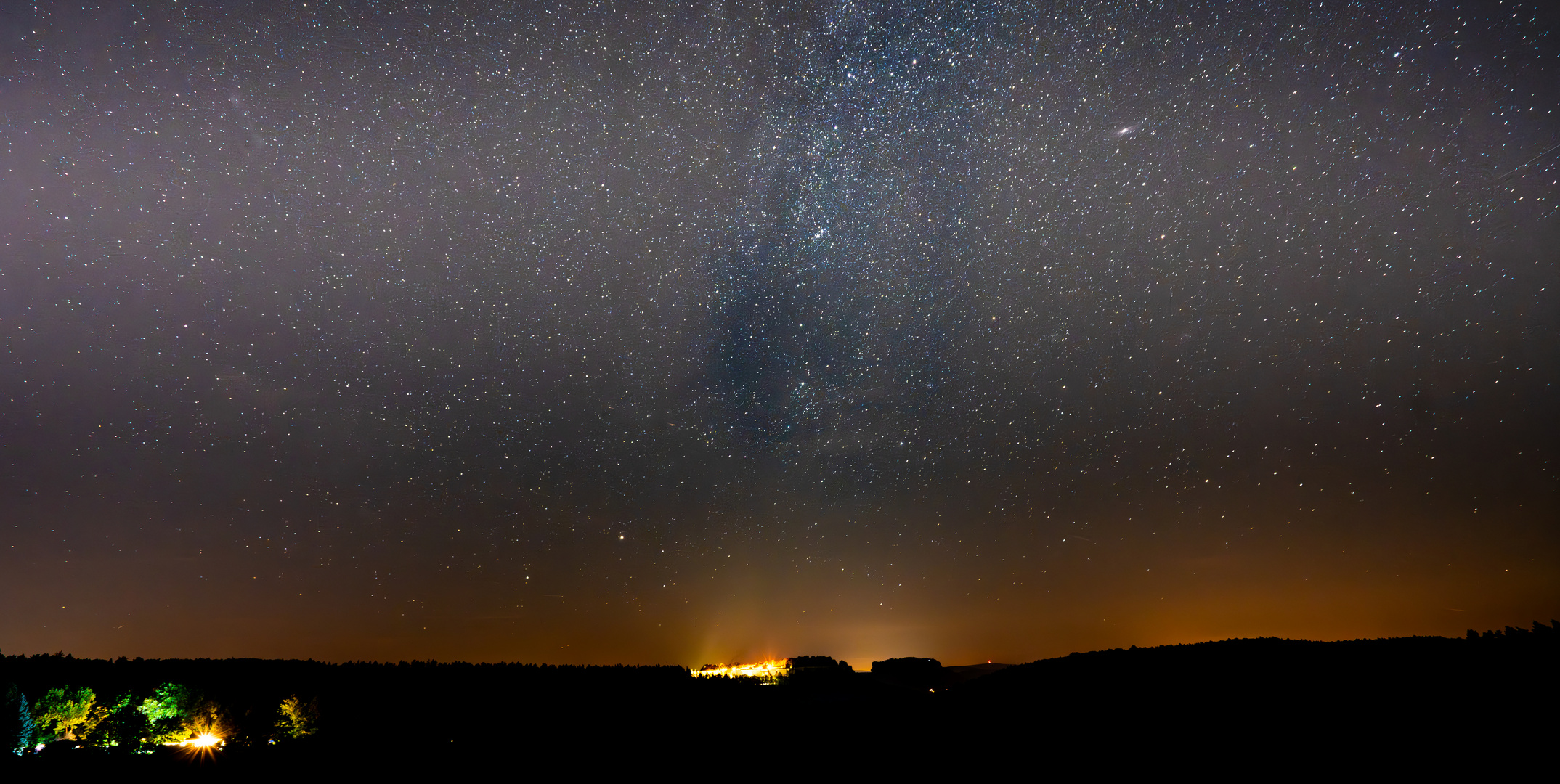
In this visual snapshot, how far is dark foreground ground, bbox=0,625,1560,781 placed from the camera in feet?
32.0

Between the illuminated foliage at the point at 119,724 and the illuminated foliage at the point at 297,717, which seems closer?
the illuminated foliage at the point at 119,724

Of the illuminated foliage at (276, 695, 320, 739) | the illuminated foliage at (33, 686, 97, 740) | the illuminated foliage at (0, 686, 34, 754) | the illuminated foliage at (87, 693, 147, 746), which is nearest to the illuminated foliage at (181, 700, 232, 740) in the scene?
the illuminated foliage at (87, 693, 147, 746)

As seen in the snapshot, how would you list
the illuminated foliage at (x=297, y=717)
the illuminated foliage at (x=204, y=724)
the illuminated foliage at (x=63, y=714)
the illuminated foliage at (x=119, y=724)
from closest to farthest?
1. the illuminated foliage at (x=63, y=714)
2. the illuminated foliage at (x=119, y=724)
3. the illuminated foliage at (x=204, y=724)
4. the illuminated foliage at (x=297, y=717)

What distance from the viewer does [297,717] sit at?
3200 centimetres

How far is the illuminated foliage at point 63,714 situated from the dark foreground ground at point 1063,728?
Result: 4.43 m

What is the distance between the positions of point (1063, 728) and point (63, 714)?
38.9 metres

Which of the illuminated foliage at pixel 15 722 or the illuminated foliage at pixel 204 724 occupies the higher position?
the illuminated foliage at pixel 15 722

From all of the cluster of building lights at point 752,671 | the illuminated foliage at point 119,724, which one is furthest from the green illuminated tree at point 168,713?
the cluster of building lights at point 752,671

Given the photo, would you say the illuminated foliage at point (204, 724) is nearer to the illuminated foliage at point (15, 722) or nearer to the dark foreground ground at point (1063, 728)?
the dark foreground ground at point (1063, 728)

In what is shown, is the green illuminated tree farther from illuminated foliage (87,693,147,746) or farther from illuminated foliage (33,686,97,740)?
illuminated foliage (33,686,97,740)

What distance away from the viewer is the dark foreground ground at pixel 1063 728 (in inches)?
384

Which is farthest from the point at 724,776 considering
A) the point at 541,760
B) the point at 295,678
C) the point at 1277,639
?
the point at 295,678

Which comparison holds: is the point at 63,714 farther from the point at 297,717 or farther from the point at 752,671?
the point at 752,671

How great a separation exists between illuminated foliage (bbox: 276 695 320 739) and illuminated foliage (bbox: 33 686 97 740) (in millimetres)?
6860
